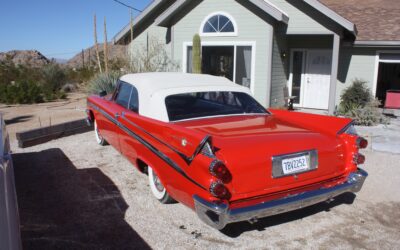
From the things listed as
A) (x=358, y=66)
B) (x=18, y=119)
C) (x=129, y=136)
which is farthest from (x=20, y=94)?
(x=358, y=66)

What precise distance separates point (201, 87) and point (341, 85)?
897cm

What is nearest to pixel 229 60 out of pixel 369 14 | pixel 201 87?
pixel 369 14

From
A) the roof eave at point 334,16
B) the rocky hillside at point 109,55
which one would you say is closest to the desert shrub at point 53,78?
the rocky hillside at point 109,55

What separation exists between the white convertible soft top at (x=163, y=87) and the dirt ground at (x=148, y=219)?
1.14 metres

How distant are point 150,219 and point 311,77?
1037 centimetres

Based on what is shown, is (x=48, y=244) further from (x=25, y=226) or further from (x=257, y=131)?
(x=257, y=131)

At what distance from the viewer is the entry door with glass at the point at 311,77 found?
1271 cm

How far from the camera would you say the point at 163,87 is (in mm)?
4566

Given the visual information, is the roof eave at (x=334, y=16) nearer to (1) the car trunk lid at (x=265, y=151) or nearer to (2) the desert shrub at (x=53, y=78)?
(1) the car trunk lid at (x=265, y=151)

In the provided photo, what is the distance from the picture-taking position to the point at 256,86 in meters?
11.4

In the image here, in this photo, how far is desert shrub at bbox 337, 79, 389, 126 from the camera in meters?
10.2

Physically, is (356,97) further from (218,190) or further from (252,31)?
(218,190)

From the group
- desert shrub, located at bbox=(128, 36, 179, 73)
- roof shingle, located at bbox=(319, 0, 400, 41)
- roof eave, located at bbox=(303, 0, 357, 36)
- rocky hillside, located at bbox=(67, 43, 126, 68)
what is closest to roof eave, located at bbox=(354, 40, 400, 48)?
roof shingle, located at bbox=(319, 0, 400, 41)

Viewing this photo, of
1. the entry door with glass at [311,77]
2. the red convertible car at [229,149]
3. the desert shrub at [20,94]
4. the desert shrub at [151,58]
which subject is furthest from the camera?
the desert shrub at [20,94]
